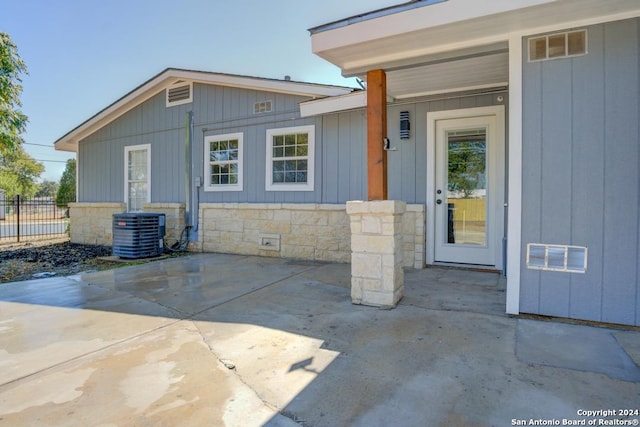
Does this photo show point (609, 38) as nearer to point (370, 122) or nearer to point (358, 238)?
point (370, 122)

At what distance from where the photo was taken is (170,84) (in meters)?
8.16

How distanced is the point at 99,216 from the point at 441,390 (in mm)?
9766

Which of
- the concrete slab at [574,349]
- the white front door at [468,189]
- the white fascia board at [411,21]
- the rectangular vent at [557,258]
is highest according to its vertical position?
the white fascia board at [411,21]

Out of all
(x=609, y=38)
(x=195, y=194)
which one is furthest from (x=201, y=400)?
(x=195, y=194)

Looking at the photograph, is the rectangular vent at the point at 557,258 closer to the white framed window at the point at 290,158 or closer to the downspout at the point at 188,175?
the white framed window at the point at 290,158

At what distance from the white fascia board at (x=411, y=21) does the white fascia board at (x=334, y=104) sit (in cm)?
213

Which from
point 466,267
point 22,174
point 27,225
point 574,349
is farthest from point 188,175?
point 22,174

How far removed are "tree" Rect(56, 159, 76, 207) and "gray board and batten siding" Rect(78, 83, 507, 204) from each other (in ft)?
38.1

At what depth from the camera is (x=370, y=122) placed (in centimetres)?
356

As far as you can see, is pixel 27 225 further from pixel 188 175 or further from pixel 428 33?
pixel 428 33

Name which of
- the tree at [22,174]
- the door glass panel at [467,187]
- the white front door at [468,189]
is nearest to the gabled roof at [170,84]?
the white front door at [468,189]

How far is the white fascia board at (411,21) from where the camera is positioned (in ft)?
9.21

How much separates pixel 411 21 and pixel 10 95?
9644 mm

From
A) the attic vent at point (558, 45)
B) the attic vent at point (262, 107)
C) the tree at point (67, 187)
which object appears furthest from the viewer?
the tree at point (67, 187)
